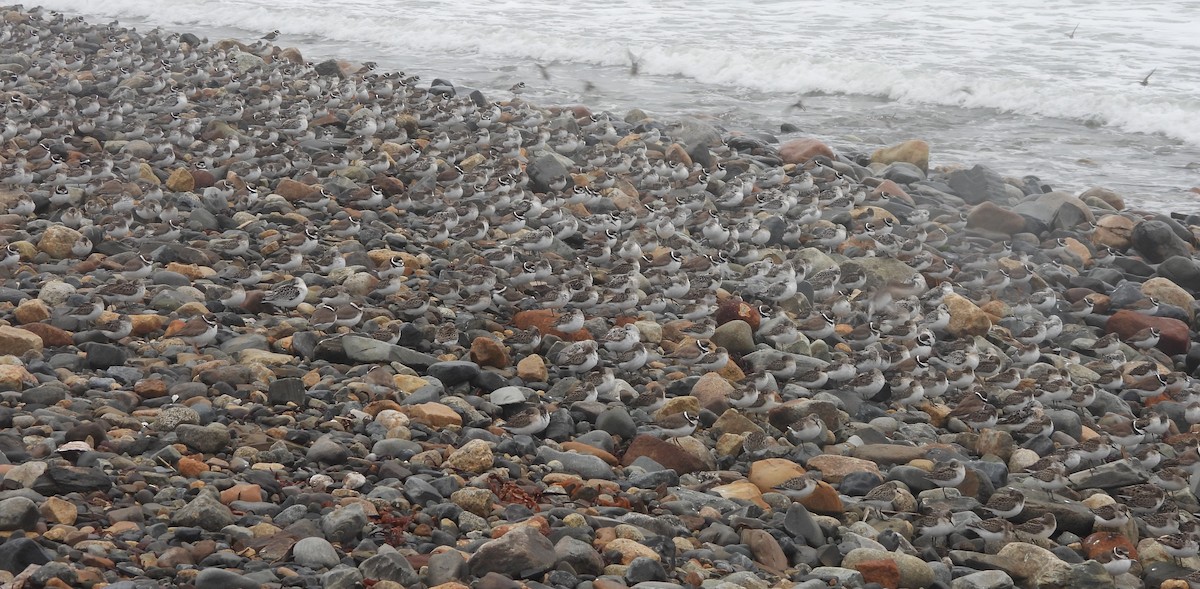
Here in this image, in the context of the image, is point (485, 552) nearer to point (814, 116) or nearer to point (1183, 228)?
point (1183, 228)

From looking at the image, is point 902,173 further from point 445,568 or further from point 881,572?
point 445,568

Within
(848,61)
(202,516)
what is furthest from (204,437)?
(848,61)

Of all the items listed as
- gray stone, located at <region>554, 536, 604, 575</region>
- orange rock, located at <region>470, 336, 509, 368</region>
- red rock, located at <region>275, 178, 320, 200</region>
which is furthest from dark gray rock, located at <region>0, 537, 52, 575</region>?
red rock, located at <region>275, 178, 320, 200</region>

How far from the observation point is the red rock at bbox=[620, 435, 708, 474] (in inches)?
362

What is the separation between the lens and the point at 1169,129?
77.4 feet

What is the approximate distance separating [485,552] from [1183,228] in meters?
13.3

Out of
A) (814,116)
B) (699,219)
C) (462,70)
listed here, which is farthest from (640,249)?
(462,70)

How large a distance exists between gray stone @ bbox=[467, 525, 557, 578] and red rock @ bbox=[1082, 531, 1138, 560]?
4.42m

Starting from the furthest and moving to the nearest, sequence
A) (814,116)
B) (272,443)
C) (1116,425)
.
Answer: (814,116) < (1116,425) < (272,443)

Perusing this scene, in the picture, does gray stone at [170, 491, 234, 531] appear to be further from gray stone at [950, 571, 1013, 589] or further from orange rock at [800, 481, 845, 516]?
gray stone at [950, 571, 1013, 589]

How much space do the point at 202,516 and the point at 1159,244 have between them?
1325cm

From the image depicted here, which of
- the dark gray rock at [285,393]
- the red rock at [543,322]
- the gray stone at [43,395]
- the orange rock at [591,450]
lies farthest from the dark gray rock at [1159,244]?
the gray stone at [43,395]

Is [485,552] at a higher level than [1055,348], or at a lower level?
higher

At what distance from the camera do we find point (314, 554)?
22.1 feet
